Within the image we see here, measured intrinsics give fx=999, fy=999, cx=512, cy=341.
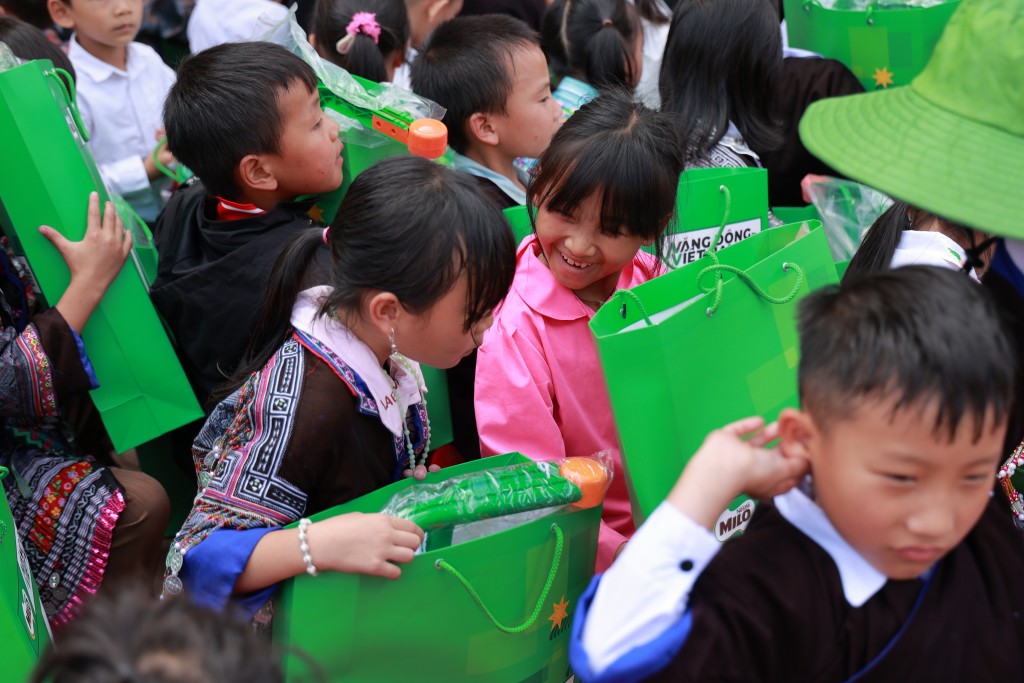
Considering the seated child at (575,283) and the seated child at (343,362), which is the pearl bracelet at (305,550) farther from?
the seated child at (575,283)

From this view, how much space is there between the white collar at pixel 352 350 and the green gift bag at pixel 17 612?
54 cm

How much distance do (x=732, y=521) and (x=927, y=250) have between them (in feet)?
1.94

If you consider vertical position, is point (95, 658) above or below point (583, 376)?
above

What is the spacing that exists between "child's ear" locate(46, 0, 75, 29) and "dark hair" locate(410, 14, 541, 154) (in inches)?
53.5

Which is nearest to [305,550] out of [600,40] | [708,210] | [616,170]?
[616,170]

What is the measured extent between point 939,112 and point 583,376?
0.92 meters

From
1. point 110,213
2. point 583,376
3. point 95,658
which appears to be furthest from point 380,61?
point 95,658

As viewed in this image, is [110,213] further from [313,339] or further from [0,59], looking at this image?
[313,339]

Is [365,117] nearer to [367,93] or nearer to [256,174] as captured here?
[367,93]

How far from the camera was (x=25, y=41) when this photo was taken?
255cm

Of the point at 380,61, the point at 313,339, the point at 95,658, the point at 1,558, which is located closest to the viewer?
the point at 95,658

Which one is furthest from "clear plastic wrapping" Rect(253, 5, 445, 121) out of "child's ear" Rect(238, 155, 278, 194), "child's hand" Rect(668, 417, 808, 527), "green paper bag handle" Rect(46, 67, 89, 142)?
"child's hand" Rect(668, 417, 808, 527)

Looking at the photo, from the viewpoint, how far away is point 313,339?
1669 mm

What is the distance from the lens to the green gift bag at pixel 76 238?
6.34 feet
